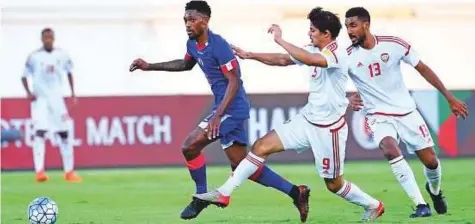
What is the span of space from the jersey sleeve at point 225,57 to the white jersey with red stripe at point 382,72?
1.21m

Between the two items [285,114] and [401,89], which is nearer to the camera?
[401,89]

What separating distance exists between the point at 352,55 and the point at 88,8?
59.8ft

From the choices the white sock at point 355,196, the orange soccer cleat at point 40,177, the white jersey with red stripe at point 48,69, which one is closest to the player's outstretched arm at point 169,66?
the white sock at point 355,196

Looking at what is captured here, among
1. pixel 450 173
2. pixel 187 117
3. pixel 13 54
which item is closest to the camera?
pixel 450 173

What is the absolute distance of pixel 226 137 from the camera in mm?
11695

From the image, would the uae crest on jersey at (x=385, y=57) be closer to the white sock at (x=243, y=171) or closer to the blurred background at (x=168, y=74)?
the white sock at (x=243, y=171)

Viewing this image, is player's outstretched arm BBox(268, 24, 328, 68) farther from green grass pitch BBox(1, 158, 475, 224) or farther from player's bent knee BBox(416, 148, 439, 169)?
player's bent knee BBox(416, 148, 439, 169)

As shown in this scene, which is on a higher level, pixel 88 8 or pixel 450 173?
pixel 88 8

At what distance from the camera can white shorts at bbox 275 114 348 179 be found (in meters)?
11.2

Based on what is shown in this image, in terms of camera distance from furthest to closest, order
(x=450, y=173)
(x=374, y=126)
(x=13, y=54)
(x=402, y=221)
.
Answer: (x=13, y=54), (x=450, y=173), (x=374, y=126), (x=402, y=221)

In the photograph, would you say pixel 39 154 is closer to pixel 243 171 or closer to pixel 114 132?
pixel 114 132

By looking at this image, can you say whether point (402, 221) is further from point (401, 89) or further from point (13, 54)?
point (13, 54)

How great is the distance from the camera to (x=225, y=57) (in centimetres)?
1148

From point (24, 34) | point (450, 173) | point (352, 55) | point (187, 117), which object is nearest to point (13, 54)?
point (24, 34)
